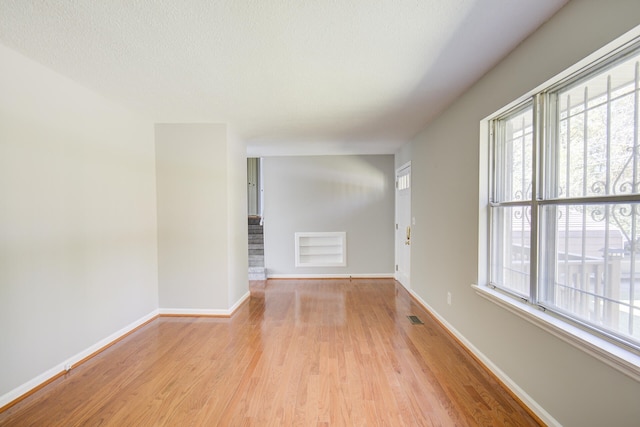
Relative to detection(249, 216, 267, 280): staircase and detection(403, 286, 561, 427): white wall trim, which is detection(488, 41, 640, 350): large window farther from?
detection(249, 216, 267, 280): staircase

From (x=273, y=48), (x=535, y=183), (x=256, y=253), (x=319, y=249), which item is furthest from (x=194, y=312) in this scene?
(x=535, y=183)

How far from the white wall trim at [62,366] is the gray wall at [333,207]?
261 cm

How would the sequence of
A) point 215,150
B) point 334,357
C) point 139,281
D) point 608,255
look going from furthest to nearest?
point 215,150 → point 139,281 → point 334,357 → point 608,255

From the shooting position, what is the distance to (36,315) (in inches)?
73.4

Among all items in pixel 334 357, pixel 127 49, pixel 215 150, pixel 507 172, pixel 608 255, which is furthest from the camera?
pixel 215 150

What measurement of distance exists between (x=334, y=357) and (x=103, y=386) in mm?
1755

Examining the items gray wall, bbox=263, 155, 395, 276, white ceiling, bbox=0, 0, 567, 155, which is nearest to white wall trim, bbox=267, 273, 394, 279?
gray wall, bbox=263, 155, 395, 276

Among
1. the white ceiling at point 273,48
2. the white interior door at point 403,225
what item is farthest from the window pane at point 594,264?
the white interior door at point 403,225

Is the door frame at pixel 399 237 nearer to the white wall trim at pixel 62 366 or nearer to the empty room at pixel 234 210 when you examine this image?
the empty room at pixel 234 210

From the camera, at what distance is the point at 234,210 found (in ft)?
11.3

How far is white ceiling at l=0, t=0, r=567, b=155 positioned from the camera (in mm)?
1400

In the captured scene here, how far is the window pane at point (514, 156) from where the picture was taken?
1.80m

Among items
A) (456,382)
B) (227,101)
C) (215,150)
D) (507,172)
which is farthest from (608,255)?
(215,150)

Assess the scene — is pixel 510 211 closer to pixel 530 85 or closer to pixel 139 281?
pixel 530 85
